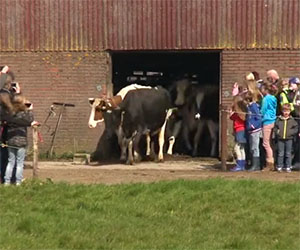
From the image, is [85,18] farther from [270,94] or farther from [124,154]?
[270,94]

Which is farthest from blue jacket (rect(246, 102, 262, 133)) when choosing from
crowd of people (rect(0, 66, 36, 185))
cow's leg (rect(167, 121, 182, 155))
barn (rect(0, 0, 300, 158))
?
crowd of people (rect(0, 66, 36, 185))

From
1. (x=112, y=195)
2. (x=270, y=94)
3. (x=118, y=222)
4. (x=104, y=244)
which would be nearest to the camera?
(x=104, y=244)

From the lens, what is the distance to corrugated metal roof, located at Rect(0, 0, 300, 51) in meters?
17.5

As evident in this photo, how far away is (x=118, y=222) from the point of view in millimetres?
9125

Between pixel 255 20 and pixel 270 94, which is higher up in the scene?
pixel 255 20

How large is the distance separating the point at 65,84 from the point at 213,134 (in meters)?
4.52

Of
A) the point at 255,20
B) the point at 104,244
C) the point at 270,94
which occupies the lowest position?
the point at 104,244

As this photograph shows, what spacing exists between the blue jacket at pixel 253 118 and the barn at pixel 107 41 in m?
3.00

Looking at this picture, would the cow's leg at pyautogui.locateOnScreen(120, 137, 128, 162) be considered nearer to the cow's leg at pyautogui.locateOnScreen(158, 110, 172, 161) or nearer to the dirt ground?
the dirt ground

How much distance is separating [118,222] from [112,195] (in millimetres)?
1429

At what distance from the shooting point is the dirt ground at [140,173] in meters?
13.2

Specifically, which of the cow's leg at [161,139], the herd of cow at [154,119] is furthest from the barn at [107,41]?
the cow's leg at [161,139]

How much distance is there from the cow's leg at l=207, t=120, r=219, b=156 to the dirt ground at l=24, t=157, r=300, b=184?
1798mm

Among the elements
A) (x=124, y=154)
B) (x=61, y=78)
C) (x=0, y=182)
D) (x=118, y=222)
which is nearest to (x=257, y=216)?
(x=118, y=222)
